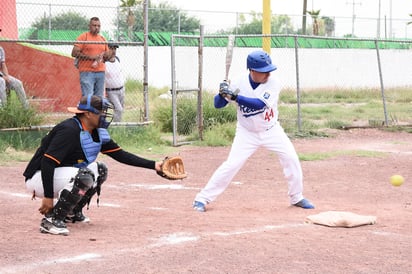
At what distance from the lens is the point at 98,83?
14.0m

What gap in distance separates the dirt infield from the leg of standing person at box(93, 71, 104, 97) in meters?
2.43

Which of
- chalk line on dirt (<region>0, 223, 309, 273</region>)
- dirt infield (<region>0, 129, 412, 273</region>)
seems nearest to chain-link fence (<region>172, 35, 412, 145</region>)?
dirt infield (<region>0, 129, 412, 273</region>)

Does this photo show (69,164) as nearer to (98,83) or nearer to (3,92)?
(3,92)

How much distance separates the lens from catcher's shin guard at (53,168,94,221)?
6988mm

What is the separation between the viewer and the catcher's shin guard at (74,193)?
6988 millimetres

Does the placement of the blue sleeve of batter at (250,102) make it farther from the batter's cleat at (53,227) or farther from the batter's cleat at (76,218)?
the batter's cleat at (53,227)

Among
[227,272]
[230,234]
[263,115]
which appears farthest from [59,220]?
[263,115]

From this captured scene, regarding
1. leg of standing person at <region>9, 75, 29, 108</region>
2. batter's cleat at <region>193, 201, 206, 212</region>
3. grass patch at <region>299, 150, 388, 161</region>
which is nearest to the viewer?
batter's cleat at <region>193, 201, 206, 212</region>

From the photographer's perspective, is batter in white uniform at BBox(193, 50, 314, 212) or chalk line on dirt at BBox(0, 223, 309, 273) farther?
batter in white uniform at BBox(193, 50, 314, 212)

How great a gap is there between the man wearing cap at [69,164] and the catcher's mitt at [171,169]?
0.15 m

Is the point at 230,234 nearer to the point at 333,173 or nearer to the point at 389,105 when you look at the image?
the point at 333,173

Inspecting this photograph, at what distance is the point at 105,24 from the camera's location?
1766 cm

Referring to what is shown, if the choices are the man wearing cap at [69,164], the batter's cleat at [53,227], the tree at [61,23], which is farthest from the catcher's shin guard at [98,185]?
the tree at [61,23]

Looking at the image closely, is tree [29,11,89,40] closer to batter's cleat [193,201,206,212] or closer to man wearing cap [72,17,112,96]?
man wearing cap [72,17,112,96]
